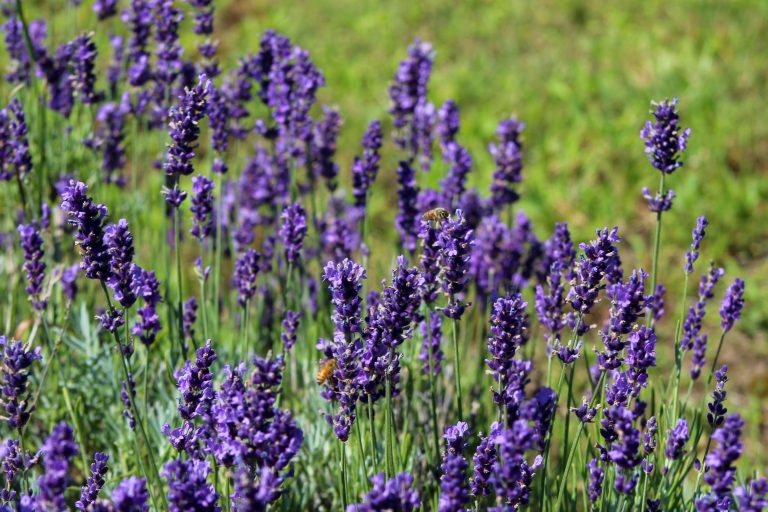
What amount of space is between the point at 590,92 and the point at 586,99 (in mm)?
89

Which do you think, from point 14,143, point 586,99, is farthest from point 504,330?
point 586,99

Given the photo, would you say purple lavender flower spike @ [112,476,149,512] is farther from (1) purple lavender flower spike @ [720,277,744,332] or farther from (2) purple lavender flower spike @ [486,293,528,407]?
(1) purple lavender flower spike @ [720,277,744,332]

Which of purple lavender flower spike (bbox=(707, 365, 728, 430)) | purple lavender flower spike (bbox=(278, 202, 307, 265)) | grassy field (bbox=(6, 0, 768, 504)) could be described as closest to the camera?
purple lavender flower spike (bbox=(707, 365, 728, 430))

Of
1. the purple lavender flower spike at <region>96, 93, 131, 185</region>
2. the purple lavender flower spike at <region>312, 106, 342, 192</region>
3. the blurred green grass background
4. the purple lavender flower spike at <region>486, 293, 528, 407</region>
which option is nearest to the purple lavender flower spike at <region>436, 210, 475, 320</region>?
the purple lavender flower spike at <region>486, 293, 528, 407</region>

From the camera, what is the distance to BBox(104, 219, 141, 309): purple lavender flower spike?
2121mm

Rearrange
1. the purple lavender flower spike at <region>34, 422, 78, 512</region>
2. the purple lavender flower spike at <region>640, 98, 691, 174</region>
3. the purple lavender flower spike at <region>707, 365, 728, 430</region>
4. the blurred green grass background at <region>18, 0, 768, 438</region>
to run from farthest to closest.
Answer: the blurred green grass background at <region>18, 0, 768, 438</region>
the purple lavender flower spike at <region>640, 98, 691, 174</region>
the purple lavender flower spike at <region>707, 365, 728, 430</region>
the purple lavender flower spike at <region>34, 422, 78, 512</region>

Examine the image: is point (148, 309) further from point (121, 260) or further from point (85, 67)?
point (85, 67)

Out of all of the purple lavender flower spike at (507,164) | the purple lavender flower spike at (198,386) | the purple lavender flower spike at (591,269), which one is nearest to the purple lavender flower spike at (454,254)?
the purple lavender flower spike at (591,269)

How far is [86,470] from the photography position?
2861 mm

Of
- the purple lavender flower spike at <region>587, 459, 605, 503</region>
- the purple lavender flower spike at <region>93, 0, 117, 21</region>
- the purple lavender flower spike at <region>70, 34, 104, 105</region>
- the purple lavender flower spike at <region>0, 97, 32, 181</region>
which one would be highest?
the purple lavender flower spike at <region>93, 0, 117, 21</region>

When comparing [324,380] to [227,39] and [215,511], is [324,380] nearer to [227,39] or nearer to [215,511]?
[215,511]

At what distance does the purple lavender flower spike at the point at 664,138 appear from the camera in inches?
97.7

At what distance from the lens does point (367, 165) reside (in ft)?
10.8

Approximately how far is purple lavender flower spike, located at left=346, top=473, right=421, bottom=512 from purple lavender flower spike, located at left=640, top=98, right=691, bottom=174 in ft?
4.10
